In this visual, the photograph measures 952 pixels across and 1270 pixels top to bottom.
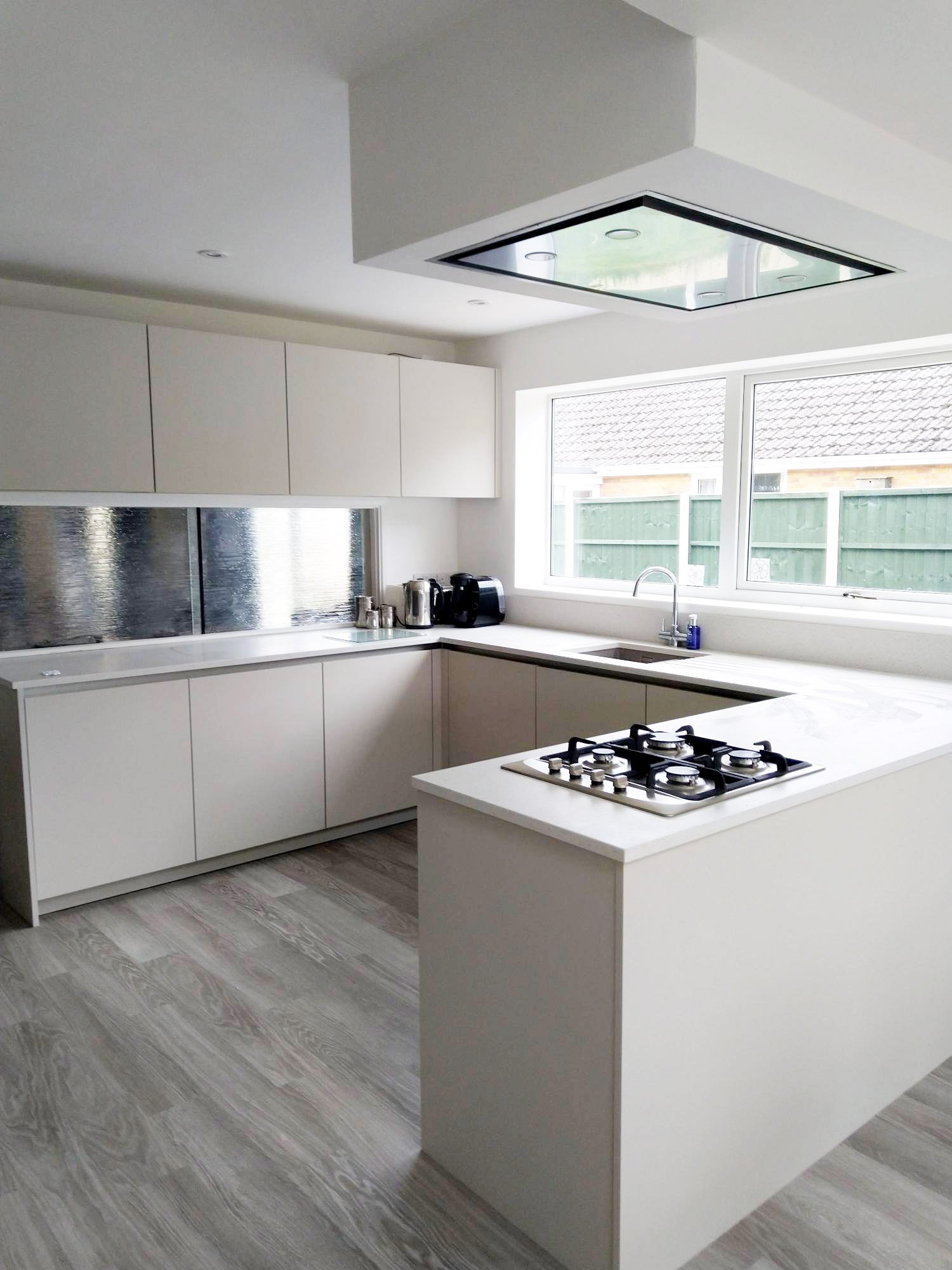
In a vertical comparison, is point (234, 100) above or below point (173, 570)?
above

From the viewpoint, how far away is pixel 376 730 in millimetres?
4270

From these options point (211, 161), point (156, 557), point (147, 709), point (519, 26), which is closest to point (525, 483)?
point (156, 557)

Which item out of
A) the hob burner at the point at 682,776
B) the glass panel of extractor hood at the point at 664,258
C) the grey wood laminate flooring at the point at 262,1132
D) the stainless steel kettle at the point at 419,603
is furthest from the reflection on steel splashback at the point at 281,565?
the hob burner at the point at 682,776

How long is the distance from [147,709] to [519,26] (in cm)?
260

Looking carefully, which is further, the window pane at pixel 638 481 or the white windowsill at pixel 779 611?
the window pane at pixel 638 481

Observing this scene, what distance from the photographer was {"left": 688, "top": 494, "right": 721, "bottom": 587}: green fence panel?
4164mm

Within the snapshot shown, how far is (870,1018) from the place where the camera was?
2291 mm

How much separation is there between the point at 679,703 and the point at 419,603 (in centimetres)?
175

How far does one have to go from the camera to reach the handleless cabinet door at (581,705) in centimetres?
357

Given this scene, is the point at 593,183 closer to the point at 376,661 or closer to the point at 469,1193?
the point at 469,1193

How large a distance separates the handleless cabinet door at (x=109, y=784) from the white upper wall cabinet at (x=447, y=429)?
168 centimetres

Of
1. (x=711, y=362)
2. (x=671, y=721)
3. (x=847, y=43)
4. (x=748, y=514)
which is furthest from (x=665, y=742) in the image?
(x=711, y=362)

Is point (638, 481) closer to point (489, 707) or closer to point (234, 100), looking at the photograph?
point (489, 707)

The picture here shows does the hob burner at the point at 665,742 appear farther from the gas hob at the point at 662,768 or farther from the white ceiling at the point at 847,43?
the white ceiling at the point at 847,43
